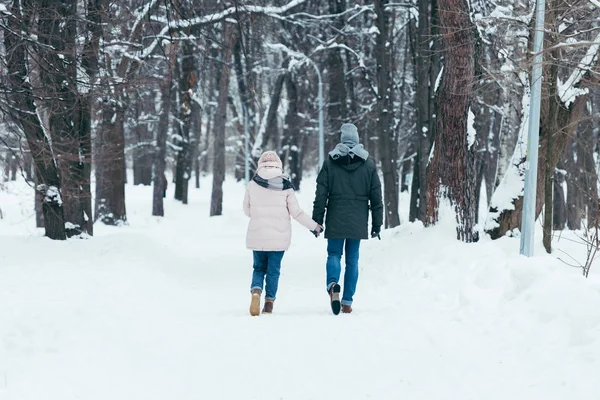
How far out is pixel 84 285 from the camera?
A: 8.16 meters

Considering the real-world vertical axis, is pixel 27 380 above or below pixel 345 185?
below

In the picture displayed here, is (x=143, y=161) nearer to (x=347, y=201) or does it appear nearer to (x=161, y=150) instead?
(x=161, y=150)

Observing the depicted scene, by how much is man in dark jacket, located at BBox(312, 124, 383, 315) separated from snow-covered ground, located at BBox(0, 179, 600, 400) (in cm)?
50

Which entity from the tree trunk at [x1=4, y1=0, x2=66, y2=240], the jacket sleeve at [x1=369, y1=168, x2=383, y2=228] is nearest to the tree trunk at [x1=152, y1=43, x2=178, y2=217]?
the tree trunk at [x1=4, y1=0, x2=66, y2=240]

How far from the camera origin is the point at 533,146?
1041 centimetres

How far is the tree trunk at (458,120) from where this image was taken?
10.9 m

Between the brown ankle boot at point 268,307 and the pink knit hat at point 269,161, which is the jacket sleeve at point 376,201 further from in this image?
the brown ankle boot at point 268,307

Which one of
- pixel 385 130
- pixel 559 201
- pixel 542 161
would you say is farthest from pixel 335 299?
pixel 559 201

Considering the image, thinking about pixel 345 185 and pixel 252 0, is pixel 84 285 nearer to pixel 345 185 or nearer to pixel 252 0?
pixel 345 185

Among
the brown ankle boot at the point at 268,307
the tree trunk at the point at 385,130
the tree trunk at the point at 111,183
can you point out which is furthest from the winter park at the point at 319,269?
the tree trunk at the point at 385,130

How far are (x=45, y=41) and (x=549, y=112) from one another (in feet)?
24.7

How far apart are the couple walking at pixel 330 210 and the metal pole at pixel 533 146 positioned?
3.17 m

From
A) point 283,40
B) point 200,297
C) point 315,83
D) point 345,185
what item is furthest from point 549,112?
point 315,83

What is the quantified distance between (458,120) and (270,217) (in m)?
4.35
